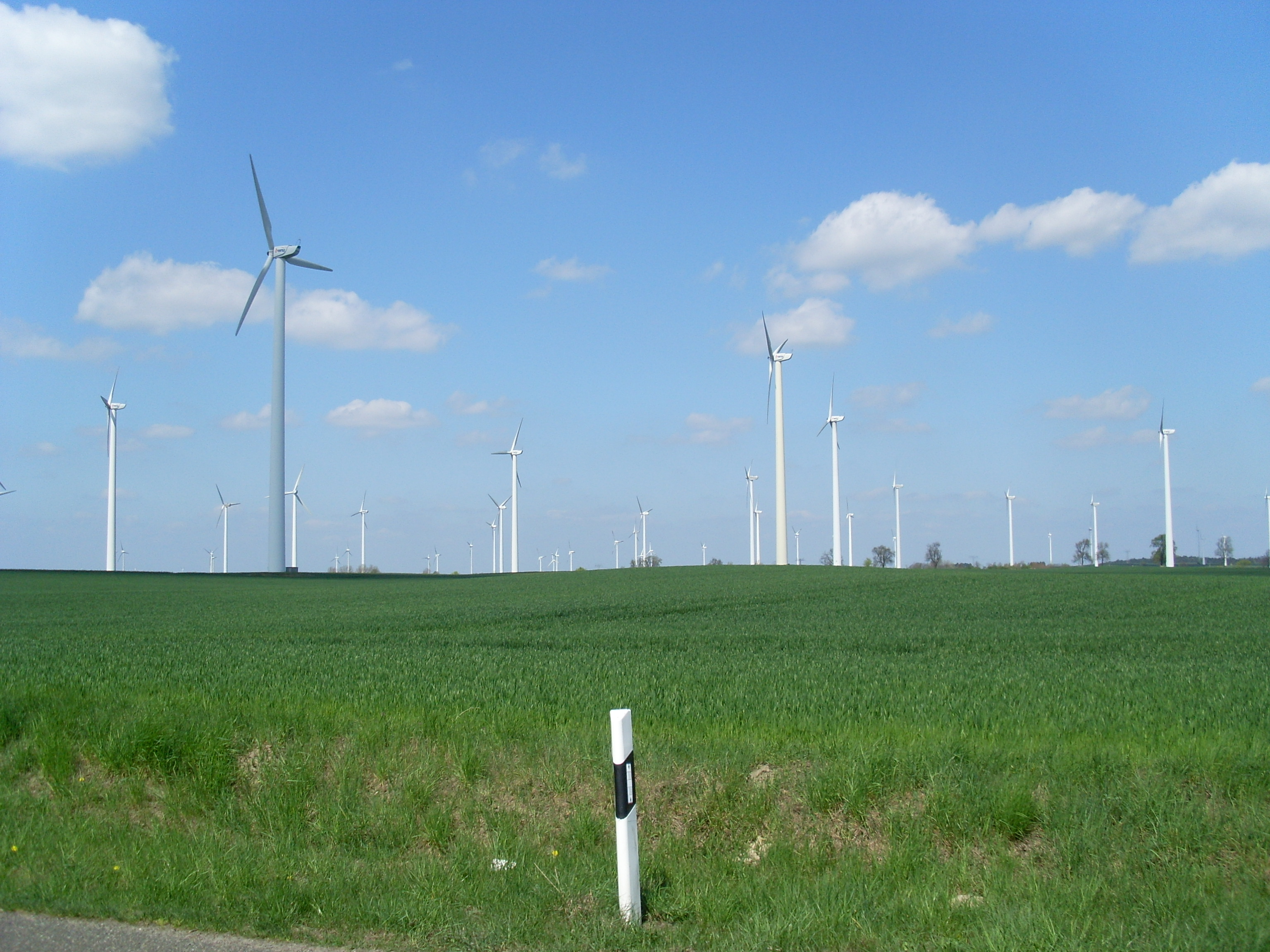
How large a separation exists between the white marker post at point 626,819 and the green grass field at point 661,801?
17 centimetres

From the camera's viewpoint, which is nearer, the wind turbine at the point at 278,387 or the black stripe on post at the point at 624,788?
the black stripe on post at the point at 624,788

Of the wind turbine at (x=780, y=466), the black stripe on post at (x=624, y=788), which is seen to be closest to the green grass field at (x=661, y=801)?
the black stripe on post at (x=624, y=788)

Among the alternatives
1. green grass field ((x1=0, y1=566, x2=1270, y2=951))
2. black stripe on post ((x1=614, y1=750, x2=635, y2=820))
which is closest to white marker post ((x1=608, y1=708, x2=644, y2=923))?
black stripe on post ((x1=614, y1=750, x2=635, y2=820))

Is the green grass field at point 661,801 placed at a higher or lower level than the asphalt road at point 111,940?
higher

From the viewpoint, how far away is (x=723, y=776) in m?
8.27

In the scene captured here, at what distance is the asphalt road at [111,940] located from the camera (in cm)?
618

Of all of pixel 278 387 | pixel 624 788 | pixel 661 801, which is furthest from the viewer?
pixel 278 387

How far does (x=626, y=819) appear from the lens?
639 cm

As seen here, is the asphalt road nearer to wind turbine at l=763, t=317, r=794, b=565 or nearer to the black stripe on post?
the black stripe on post

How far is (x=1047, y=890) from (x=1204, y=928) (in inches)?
37.7

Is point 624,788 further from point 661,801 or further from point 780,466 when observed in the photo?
point 780,466

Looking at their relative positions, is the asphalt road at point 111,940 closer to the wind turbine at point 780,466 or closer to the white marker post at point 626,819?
the white marker post at point 626,819

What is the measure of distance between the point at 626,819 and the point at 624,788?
0.22 meters

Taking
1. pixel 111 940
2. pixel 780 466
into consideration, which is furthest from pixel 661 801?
pixel 780 466
